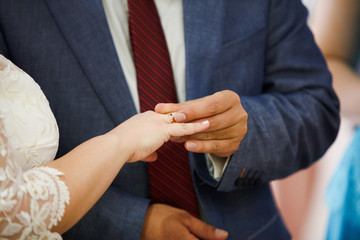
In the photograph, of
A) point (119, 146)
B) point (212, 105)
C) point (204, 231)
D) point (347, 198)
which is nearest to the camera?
point (119, 146)

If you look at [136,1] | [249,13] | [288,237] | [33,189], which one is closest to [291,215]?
[288,237]

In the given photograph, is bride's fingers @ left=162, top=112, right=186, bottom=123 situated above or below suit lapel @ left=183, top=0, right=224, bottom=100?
below

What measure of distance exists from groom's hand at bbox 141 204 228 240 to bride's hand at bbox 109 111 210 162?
0.58ft

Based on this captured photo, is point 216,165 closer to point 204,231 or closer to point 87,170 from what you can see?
point 204,231

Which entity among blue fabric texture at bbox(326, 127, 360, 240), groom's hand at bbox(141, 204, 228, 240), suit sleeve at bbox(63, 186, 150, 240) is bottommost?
blue fabric texture at bbox(326, 127, 360, 240)

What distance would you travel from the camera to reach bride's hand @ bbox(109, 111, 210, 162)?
2.06ft

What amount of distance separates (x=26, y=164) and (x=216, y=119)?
0.35 metres

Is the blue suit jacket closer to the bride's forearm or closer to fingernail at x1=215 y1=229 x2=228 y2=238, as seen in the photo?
fingernail at x1=215 y1=229 x2=228 y2=238

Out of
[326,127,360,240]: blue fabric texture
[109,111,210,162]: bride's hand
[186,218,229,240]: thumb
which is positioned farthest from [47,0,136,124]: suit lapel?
[326,127,360,240]: blue fabric texture

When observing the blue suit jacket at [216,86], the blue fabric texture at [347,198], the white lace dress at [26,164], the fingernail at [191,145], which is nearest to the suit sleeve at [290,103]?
the blue suit jacket at [216,86]

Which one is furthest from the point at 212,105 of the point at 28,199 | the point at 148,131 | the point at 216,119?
the point at 28,199

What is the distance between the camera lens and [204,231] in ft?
2.67

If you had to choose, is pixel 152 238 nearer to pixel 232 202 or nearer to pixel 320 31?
pixel 232 202

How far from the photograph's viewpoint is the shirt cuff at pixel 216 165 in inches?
33.3
